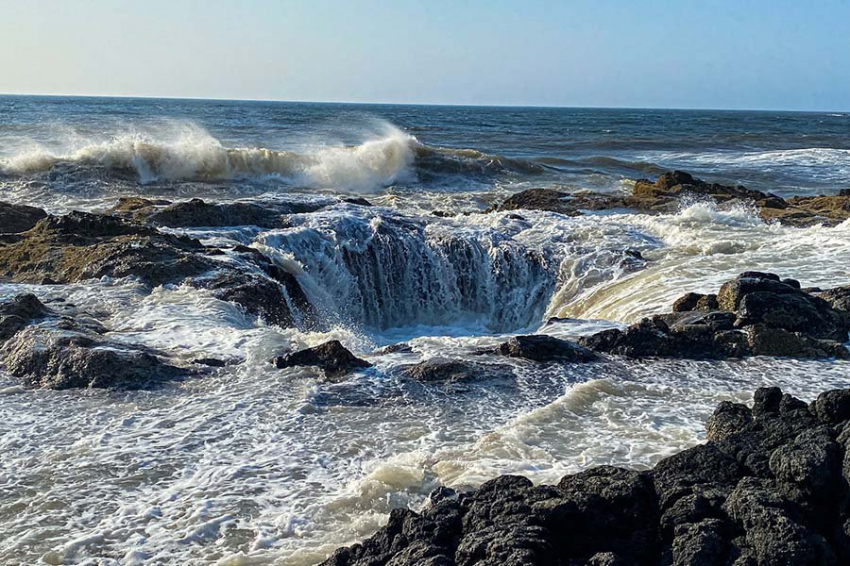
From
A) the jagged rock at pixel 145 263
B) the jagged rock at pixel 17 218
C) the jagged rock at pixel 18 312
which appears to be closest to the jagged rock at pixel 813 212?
the jagged rock at pixel 145 263

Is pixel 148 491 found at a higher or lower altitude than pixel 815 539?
lower

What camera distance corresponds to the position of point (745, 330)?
908 cm

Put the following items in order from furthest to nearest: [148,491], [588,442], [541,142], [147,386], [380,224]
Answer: [541,142]
[380,224]
[147,386]
[588,442]
[148,491]

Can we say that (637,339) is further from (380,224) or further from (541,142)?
(541,142)

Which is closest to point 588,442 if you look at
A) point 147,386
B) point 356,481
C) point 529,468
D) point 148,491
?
point 529,468

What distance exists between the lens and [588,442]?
260 inches

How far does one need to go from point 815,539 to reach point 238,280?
8060 mm

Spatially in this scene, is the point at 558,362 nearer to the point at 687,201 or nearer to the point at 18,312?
the point at 18,312

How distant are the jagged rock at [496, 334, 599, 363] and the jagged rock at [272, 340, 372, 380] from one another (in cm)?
151

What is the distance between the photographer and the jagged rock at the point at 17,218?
13.9 m

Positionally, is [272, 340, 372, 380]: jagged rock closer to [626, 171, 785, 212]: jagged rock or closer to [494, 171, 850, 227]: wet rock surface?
[494, 171, 850, 227]: wet rock surface

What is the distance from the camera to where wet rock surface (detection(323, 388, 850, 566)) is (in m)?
4.34

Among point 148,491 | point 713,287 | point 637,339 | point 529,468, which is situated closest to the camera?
point 148,491

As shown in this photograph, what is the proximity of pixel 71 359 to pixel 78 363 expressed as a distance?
12 cm
